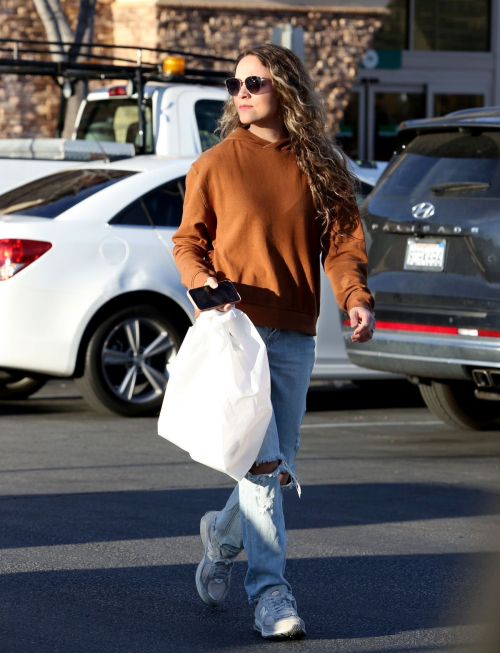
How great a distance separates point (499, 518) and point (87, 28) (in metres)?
11.7

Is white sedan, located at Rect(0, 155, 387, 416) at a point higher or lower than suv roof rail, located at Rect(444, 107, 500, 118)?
lower

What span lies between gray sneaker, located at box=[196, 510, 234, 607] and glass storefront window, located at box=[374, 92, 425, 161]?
61.3ft

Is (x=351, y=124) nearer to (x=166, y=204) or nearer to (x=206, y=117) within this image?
(x=206, y=117)

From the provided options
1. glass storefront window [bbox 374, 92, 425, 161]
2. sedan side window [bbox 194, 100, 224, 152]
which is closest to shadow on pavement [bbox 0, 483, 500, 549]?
sedan side window [bbox 194, 100, 224, 152]

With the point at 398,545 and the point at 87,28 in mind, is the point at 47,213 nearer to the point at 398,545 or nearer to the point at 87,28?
the point at 398,545

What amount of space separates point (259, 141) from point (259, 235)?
1.12ft

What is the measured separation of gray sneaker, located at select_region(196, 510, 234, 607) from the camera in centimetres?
450

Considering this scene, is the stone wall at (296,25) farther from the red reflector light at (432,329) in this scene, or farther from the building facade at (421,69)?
the red reflector light at (432,329)

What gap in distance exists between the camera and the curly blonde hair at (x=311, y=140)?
436 cm

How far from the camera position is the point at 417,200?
25.4ft

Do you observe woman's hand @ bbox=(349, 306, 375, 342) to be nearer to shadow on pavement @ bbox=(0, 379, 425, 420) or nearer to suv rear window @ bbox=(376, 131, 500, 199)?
suv rear window @ bbox=(376, 131, 500, 199)

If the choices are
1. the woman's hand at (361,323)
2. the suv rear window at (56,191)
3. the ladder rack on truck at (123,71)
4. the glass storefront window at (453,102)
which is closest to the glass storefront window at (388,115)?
the glass storefront window at (453,102)

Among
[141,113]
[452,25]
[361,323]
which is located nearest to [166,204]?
[141,113]

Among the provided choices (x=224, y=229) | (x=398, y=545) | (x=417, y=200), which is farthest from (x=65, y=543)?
(x=417, y=200)
